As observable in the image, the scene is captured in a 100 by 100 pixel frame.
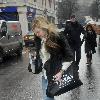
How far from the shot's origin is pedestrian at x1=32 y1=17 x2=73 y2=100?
231 inches

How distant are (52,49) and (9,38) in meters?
14.9

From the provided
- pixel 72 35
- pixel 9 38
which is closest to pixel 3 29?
pixel 9 38

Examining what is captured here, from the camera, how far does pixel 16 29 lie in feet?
73.6

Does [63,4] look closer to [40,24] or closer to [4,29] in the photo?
[4,29]

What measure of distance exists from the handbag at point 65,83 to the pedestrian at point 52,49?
7 cm

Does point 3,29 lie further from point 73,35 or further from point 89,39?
point 73,35

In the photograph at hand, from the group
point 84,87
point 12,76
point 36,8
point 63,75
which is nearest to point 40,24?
point 63,75

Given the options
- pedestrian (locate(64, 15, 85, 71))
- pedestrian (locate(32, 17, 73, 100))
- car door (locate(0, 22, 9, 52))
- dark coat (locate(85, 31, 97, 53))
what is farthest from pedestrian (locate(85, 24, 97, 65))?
pedestrian (locate(32, 17, 73, 100))

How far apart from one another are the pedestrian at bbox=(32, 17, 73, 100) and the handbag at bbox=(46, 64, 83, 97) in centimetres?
7

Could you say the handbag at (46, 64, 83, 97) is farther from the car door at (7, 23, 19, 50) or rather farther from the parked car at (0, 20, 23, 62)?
the car door at (7, 23, 19, 50)

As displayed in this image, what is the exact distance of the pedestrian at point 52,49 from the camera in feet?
19.2

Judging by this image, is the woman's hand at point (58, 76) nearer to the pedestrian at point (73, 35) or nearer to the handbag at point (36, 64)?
the handbag at point (36, 64)

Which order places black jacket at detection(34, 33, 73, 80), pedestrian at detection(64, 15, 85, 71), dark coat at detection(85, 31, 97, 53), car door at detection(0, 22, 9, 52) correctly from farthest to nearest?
car door at detection(0, 22, 9, 52) < dark coat at detection(85, 31, 97, 53) < pedestrian at detection(64, 15, 85, 71) < black jacket at detection(34, 33, 73, 80)

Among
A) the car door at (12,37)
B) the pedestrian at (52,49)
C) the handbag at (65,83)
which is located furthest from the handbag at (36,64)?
the car door at (12,37)
